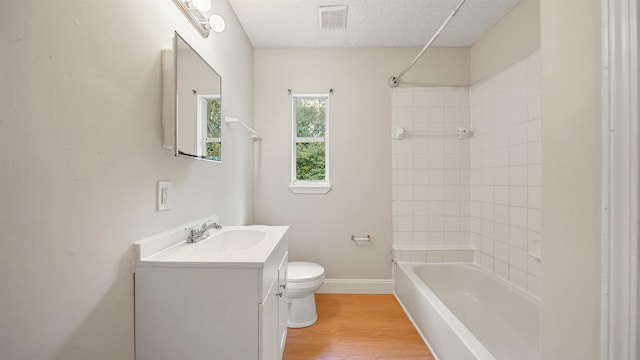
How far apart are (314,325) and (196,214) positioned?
4.08 ft

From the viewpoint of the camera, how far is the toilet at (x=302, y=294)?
6.20ft

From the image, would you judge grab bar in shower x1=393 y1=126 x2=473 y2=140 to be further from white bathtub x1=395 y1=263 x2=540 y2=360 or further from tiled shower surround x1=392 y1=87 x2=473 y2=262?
white bathtub x1=395 y1=263 x2=540 y2=360

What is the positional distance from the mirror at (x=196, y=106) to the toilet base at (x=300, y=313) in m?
1.19

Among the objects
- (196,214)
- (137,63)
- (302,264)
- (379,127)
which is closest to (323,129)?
(379,127)

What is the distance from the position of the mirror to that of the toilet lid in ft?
3.18

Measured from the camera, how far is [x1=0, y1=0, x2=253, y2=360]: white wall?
0.58m

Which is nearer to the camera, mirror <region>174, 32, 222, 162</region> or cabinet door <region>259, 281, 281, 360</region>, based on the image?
cabinet door <region>259, 281, 281, 360</region>

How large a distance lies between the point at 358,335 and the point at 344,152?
154cm

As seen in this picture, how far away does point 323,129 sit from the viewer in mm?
2672

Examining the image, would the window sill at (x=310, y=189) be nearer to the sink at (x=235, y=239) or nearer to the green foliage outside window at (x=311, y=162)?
the green foliage outside window at (x=311, y=162)

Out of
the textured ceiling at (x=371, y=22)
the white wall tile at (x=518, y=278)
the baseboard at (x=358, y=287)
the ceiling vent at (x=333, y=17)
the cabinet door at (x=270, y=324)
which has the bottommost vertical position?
the baseboard at (x=358, y=287)

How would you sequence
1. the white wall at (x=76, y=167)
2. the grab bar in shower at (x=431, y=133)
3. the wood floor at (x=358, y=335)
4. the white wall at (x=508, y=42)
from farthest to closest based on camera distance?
the grab bar in shower at (x=431, y=133)
the white wall at (x=508, y=42)
the wood floor at (x=358, y=335)
the white wall at (x=76, y=167)

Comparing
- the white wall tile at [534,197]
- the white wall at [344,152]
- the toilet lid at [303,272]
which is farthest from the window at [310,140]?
the white wall tile at [534,197]

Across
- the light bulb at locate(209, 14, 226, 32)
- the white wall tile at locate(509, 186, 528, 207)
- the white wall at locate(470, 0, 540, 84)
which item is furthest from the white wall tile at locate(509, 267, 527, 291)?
the light bulb at locate(209, 14, 226, 32)
